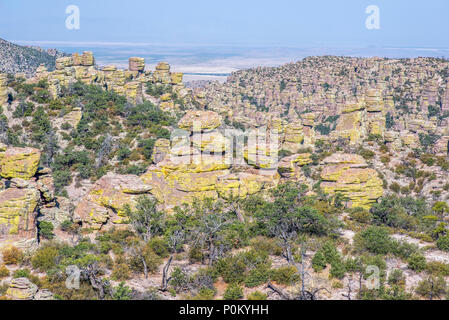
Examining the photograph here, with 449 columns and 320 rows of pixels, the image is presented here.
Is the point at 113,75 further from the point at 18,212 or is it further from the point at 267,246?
the point at 267,246

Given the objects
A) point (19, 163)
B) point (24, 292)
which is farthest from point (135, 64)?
point (24, 292)

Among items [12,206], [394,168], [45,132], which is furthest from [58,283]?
[45,132]

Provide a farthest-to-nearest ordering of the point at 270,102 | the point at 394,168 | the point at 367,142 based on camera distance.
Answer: the point at 270,102 < the point at 367,142 < the point at 394,168

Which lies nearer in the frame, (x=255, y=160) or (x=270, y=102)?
(x=255, y=160)

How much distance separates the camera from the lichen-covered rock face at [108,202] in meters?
20.1

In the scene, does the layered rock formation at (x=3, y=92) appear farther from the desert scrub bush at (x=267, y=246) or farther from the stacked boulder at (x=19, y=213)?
the desert scrub bush at (x=267, y=246)

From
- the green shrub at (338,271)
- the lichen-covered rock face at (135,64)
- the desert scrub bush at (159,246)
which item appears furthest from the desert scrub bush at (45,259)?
the lichen-covered rock face at (135,64)

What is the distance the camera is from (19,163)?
70.4ft

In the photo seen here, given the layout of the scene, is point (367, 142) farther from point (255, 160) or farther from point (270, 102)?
point (270, 102)

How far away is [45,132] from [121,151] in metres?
11.1

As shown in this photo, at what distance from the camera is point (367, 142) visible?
1654 inches

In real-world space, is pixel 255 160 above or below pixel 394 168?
above

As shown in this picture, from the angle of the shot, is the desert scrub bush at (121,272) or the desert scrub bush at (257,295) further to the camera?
the desert scrub bush at (121,272)

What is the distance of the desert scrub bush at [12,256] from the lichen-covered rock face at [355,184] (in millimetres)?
18363
